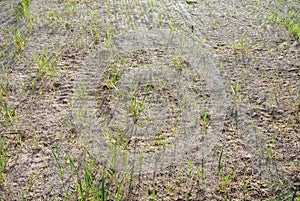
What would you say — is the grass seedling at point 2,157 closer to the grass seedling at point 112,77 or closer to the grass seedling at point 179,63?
the grass seedling at point 112,77

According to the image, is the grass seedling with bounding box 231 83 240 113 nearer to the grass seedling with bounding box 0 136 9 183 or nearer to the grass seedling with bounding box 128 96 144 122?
the grass seedling with bounding box 128 96 144 122

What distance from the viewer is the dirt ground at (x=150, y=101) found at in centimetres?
162

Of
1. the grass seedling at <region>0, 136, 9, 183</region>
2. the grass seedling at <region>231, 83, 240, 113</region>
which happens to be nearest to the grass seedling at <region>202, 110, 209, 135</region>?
the grass seedling at <region>231, 83, 240, 113</region>

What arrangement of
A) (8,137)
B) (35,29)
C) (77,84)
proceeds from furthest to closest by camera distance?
(35,29) < (77,84) < (8,137)

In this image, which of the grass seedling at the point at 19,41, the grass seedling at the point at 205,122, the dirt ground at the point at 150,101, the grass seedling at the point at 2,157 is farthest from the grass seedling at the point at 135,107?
the grass seedling at the point at 19,41

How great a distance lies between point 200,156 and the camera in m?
1.73

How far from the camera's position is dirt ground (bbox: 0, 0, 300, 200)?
1615mm

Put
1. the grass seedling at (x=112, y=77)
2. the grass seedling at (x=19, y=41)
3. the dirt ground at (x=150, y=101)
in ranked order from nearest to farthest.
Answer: the dirt ground at (x=150, y=101) < the grass seedling at (x=112, y=77) < the grass seedling at (x=19, y=41)

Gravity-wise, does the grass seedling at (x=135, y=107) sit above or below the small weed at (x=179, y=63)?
below

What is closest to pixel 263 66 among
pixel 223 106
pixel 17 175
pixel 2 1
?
pixel 223 106

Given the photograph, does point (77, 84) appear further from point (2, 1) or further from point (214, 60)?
point (2, 1)

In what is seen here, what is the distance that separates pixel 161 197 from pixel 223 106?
74cm

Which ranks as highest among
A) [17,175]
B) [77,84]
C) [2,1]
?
[2,1]

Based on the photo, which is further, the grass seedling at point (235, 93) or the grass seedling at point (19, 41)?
the grass seedling at point (19, 41)
